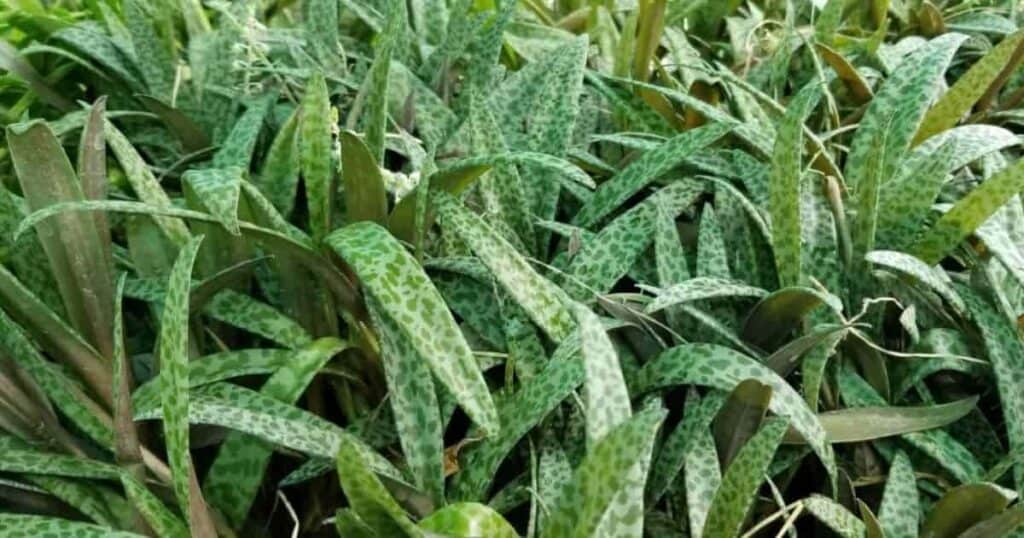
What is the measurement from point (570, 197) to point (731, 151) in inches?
7.2

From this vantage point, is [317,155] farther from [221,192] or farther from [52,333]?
[52,333]

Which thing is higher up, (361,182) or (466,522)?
(361,182)

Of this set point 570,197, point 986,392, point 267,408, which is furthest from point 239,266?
point 986,392

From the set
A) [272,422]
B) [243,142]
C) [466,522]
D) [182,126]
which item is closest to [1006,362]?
[466,522]

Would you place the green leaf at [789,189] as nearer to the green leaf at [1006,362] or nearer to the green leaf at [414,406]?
the green leaf at [1006,362]

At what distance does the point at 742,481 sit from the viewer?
801 millimetres

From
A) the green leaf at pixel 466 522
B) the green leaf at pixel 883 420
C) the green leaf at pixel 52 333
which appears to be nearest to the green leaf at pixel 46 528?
the green leaf at pixel 52 333

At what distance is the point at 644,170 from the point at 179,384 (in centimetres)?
54

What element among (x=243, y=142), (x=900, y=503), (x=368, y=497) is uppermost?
(x=243, y=142)

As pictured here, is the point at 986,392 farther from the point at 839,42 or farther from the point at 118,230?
the point at 118,230

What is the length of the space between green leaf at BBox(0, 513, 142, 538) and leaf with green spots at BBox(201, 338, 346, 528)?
0.31 ft

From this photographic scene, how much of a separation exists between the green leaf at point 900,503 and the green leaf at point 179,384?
0.54m

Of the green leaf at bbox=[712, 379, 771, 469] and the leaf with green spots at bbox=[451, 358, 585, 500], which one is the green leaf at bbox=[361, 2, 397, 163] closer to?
the leaf with green spots at bbox=[451, 358, 585, 500]

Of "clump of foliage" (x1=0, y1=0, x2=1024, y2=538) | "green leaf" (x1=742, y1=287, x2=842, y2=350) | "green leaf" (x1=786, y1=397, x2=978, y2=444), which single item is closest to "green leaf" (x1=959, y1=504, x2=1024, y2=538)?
"clump of foliage" (x1=0, y1=0, x2=1024, y2=538)
